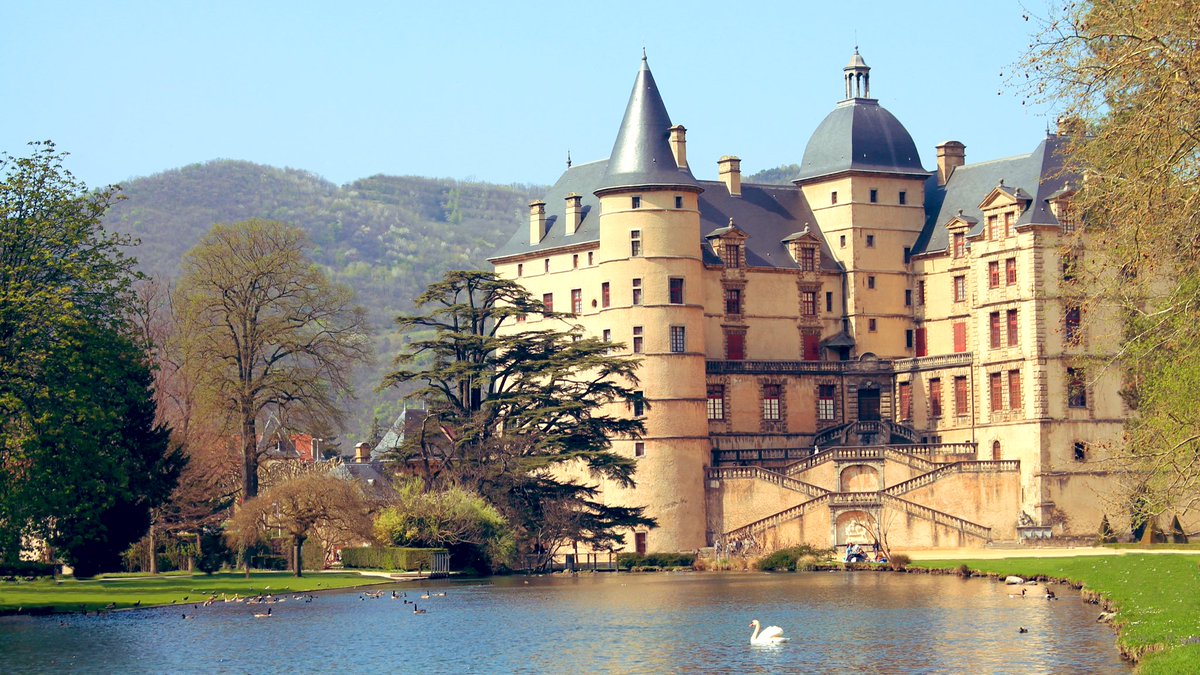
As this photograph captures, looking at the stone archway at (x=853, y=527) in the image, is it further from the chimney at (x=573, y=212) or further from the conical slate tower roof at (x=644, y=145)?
the chimney at (x=573, y=212)

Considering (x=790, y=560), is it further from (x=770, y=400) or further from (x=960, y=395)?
(x=960, y=395)

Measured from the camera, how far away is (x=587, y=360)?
56844mm

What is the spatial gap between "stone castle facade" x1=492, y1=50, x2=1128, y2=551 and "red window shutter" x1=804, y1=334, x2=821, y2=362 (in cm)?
9

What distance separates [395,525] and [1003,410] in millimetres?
23101

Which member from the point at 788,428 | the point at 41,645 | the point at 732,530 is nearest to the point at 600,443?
the point at 732,530

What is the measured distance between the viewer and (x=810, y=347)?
69.6 meters

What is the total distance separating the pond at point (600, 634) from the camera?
29.0m

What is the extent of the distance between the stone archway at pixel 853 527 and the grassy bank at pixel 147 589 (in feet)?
56.1

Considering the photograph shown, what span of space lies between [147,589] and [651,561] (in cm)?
1918

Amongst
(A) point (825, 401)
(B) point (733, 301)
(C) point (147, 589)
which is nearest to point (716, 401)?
(B) point (733, 301)

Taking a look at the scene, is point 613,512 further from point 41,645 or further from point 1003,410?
point 41,645

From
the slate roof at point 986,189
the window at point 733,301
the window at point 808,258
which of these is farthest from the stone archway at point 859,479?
the slate roof at point 986,189

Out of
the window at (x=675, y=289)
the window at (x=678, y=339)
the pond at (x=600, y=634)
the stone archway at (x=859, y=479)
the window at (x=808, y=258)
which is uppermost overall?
the window at (x=808, y=258)

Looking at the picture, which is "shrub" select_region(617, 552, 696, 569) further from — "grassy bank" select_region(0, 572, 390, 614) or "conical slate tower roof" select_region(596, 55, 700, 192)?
"conical slate tower roof" select_region(596, 55, 700, 192)
